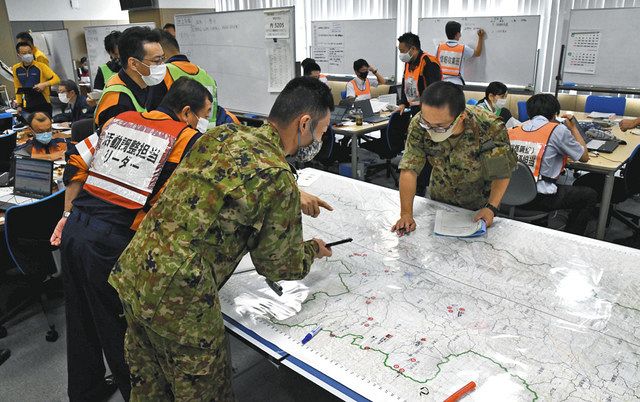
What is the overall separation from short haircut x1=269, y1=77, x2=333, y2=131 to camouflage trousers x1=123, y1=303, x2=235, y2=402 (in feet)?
2.24

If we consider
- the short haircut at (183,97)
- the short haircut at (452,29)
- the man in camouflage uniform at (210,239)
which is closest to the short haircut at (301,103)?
the man in camouflage uniform at (210,239)

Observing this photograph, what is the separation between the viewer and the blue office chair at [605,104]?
16.2ft

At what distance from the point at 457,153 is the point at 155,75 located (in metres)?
1.60

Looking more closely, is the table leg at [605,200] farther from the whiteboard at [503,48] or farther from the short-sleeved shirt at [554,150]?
the whiteboard at [503,48]

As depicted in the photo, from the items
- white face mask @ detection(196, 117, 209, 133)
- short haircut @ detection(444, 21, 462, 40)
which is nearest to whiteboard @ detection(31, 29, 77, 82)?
short haircut @ detection(444, 21, 462, 40)

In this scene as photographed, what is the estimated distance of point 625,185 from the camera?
3340mm

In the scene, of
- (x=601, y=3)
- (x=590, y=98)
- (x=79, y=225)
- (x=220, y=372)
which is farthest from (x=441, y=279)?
(x=601, y=3)

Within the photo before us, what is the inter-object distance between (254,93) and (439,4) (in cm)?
377

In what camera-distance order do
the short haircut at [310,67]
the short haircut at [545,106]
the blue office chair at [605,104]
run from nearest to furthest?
the short haircut at [545,106]
the blue office chair at [605,104]
the short haircut at [310,67]

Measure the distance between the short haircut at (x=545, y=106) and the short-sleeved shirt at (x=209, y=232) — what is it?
2.56 m

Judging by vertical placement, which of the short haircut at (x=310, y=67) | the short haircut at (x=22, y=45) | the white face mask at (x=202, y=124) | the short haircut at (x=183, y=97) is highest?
the short haircut at (x=22, y=45)

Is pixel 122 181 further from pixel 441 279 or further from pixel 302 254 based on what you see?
pixel 441 279

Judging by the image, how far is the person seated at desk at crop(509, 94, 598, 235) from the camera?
119 inches

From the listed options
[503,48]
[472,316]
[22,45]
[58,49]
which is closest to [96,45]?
[22,45]
